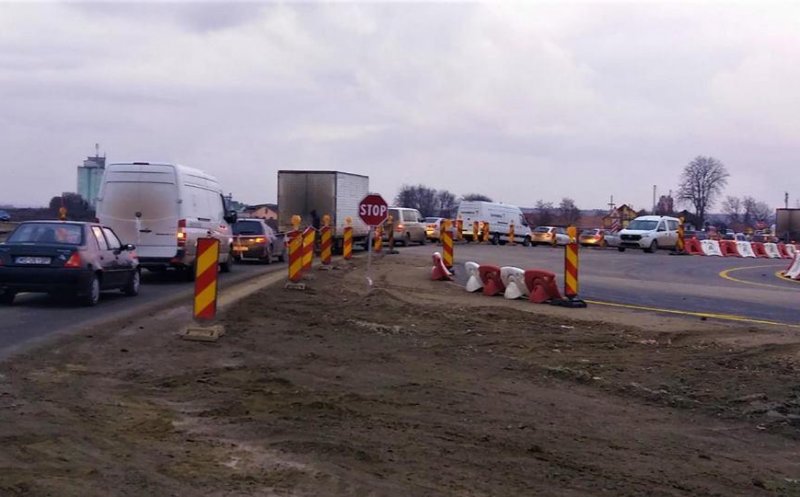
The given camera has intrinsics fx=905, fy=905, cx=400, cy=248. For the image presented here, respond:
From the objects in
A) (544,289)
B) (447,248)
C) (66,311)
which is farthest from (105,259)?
(447,248)

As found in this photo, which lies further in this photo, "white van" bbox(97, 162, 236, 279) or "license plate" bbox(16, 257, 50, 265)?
"white van" bbox(97, 162, 236, 279)

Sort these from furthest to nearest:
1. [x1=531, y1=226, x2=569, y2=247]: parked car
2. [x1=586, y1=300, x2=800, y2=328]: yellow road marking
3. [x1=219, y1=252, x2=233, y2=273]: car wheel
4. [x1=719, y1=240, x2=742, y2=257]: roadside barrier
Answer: [x1=531, y1=226, x2=569, y2=247]: parked car → [x1=719, y1=240, x2=742, y2=257]: roadside barrier → [x1=219, y1=252, x2=233, y2=273]: car wheel → [x1=586, y1=300, x2=800, y2=328]: yellow road marking

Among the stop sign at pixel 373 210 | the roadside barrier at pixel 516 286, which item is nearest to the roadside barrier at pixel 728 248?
the roadside barrier at pixel 516 286

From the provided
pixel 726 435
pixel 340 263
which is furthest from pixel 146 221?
pixel 726 435

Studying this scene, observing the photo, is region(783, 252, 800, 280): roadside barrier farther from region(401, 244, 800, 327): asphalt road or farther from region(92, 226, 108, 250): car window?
region(92, 226, 108, 250): car window

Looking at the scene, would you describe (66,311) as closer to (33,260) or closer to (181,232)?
(33,260)

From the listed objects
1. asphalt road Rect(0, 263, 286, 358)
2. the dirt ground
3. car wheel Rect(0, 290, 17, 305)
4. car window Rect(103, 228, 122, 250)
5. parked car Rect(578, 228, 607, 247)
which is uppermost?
car window Rect(103, 228, 122, 250)

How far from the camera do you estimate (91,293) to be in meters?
15.5

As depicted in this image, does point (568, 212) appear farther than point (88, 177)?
Yes

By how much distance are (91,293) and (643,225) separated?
40476 mm

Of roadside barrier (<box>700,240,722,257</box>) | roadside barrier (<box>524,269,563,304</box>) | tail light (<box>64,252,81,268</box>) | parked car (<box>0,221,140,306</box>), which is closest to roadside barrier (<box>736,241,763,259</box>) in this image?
roadside barrier (<box>700,240,722,257</box>)

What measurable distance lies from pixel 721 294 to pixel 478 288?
6393 millimetres

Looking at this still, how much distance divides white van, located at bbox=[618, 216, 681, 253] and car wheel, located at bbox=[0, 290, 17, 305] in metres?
39.8

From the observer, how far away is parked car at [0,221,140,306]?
49.5ft
